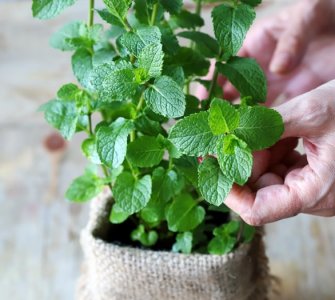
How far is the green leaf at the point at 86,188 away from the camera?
0.65 meters

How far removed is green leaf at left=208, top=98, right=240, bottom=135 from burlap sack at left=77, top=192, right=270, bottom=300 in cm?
18

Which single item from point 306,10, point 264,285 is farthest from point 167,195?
point 306,10

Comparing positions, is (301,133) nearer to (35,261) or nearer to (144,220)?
(144,220)

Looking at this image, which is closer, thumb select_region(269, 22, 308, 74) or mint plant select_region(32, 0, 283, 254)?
mint plant select_region(32, 0, 283, 254)

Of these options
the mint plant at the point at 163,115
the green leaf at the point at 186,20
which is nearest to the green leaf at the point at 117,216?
the mint plant at the point at 163,115

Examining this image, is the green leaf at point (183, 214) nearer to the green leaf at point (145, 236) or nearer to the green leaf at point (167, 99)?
the green leaf at point (145, 236)

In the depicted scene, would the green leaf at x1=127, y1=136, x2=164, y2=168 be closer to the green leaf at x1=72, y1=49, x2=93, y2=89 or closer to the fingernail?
the green leaf at x1=72, y1=49, x2=93, y2=89

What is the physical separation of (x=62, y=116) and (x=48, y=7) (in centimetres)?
12

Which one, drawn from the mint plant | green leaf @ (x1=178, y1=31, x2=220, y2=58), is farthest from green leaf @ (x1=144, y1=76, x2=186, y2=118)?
green leaf @ (x1=178, y1=31, x2=220, y2=58)

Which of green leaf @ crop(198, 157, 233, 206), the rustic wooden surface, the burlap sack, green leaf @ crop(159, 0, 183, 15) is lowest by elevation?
the rustic wooden surface

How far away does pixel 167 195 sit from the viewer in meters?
0.59

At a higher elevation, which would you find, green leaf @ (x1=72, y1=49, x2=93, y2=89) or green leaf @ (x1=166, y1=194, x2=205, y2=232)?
green leaf @ (x1=72, y1=49, x2=93, y2=89)

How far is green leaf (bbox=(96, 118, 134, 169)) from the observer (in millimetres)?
508

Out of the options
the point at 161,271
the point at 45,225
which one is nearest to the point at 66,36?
the point at 161,271
